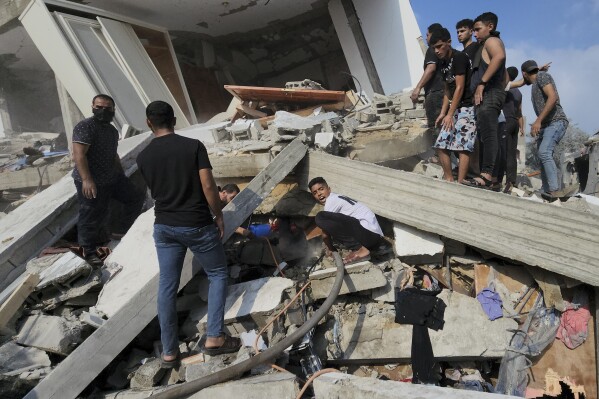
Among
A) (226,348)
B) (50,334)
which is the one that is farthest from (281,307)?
(50,334)

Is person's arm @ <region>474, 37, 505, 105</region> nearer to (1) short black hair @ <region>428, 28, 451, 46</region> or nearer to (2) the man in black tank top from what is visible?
(2) the man in black tank top

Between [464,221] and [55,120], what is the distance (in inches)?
403

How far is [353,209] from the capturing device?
12.3ft

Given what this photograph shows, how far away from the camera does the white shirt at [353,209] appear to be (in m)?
3.69

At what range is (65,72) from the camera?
6.67m

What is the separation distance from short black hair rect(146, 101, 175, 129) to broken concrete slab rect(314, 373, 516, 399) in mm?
1899

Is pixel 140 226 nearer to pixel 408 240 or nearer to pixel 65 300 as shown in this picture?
pixel 65 300

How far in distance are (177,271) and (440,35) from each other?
3360mm

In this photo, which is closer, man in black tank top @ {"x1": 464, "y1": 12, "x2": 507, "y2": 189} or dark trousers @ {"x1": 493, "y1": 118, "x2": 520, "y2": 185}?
man in black tank top @ {"x1": 464, "y1": 12, "x2": 507, "y2": 189}

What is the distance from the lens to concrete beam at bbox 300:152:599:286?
2.95 meters

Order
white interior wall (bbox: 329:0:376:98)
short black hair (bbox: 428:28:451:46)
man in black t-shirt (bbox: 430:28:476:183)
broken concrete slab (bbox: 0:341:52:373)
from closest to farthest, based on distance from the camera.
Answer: broken concrete slab (bbox: 0:341:52:373) → man in black t-shirt (bbox: 430:28:476:183) → short black hair (bbox: 428:28:451:46) → white interior wall (bbox: 329:0:376:98)

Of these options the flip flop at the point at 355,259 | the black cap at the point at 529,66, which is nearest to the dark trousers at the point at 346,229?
the flip flop at the point at 355,259

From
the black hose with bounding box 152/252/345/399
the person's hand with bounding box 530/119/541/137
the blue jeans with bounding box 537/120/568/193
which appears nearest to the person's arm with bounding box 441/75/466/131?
the person's hand with bounding box 530/119/541/137

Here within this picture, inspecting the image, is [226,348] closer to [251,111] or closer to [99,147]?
[99,147]
